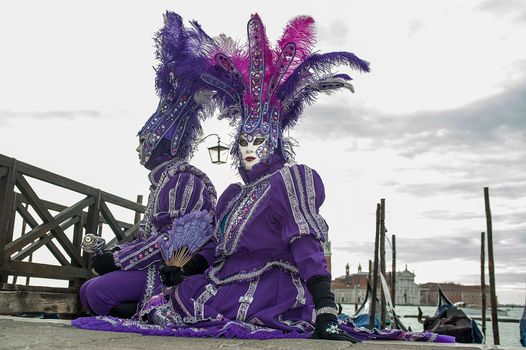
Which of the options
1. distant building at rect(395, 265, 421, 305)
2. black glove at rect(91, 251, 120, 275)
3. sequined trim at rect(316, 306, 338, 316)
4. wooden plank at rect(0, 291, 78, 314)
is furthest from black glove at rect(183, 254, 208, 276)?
distant building at rect(395, 265, 421, 305)

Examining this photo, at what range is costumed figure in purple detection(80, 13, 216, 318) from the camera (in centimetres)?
379

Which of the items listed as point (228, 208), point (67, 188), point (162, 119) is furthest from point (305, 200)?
point (67, 188)

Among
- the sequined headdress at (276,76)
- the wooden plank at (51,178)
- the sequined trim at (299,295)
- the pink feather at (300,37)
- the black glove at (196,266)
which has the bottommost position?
the sequined trim at (299,295)

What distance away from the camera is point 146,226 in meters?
4.18

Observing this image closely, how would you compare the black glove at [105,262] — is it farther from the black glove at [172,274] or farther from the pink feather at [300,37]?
the pink feather at [300,37]

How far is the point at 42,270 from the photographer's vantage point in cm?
617

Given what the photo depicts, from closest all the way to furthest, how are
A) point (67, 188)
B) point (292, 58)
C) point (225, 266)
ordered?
1. point (225, 266)
2. point (292, 58)
3. point (67, 188)

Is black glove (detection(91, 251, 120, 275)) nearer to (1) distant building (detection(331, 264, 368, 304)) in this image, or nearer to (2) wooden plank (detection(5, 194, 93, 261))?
(2) wooden plank (detection(5, 194, 93, 261))

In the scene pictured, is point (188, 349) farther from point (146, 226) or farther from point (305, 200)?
point (146, 226)

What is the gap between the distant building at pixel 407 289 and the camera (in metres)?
138

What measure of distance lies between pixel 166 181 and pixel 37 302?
9.59ft

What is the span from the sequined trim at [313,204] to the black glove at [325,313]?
0.30 meters

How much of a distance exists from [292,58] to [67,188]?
12.4ft

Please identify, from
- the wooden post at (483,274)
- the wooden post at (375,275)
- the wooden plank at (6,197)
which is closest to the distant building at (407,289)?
the wooden post at (483,274)
